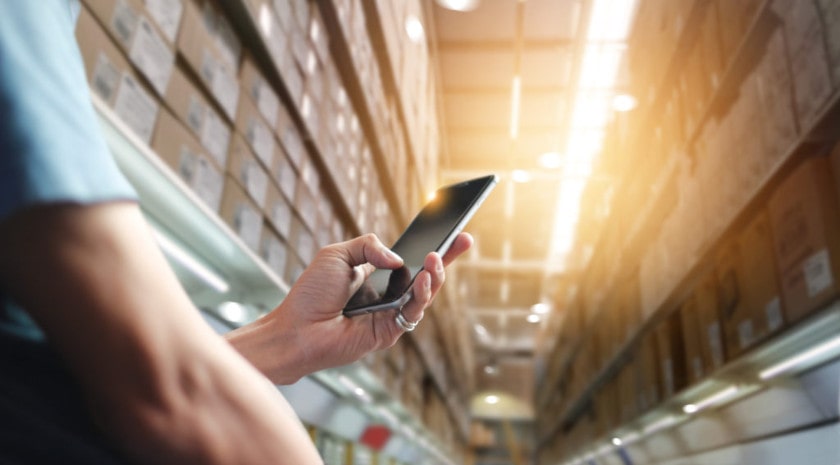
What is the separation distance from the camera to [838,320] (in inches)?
72.9

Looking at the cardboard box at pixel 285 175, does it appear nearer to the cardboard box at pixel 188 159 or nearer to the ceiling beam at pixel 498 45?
the cardboard box at pixel 188 159

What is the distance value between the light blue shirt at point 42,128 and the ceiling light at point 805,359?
2166 millimetres

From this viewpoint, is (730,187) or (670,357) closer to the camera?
(730,187)

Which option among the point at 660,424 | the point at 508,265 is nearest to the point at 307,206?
the point at 660,424

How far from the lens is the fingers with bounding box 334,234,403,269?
3.28 feet

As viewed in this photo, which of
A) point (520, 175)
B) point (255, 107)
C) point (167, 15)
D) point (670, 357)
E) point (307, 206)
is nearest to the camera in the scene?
point (167, 15)

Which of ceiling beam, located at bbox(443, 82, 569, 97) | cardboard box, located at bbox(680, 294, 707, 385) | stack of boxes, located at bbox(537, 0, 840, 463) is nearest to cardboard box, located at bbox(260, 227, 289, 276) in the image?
stack of boxes, located at bbox(537, 0, 840, 463)

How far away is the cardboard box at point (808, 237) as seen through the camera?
68.2 inches

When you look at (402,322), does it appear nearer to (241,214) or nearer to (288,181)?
(241,214)

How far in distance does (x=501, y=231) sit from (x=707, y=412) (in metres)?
5.91

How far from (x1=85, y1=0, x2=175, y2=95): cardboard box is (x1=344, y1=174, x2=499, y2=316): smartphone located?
0.70m

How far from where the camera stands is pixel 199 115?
1.75 meters

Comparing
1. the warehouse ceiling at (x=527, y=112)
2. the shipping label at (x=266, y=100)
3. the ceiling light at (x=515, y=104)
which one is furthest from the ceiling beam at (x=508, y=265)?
the shipping label at (x=266, y=100)

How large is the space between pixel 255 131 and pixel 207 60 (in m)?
0.34
